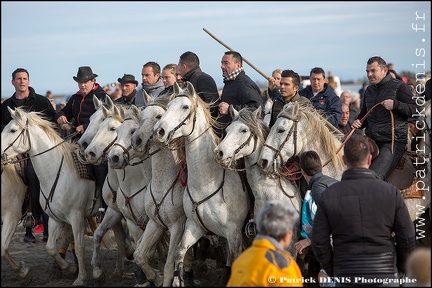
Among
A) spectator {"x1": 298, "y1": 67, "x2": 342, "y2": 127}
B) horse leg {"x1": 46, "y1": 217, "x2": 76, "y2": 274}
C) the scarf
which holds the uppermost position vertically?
the scarf

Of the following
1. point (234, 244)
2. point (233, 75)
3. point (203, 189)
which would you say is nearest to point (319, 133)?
point (203, 189)

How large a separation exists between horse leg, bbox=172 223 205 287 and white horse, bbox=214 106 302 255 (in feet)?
2.70

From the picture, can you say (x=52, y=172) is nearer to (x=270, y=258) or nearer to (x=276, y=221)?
(x=276, y=221)

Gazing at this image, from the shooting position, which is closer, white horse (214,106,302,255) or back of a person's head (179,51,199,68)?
white horse (214,106,302,255)

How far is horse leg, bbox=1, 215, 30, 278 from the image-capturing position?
35.4 ft

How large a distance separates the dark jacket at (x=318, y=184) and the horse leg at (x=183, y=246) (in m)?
2.04

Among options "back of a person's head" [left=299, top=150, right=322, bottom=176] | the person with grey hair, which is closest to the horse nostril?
"back of a person's head" [left=299, top=150, right=322, bottom=176]

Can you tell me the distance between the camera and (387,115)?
940 cm

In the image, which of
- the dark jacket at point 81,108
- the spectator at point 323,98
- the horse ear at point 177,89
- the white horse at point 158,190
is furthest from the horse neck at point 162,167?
the dark jacket at point 81,108

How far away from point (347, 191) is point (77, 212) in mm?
5944

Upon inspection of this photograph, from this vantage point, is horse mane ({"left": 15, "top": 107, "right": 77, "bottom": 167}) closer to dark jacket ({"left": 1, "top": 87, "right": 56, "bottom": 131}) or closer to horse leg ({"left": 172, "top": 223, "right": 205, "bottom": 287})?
dark jacket ({"left": 1, "top": 87, "right": 56, "bottom": 131})

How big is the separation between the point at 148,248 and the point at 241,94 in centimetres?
237

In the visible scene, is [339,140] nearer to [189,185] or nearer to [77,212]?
[189,185]

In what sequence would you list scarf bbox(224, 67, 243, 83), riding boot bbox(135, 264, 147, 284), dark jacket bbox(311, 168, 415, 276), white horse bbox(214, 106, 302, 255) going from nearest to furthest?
dark jacket bbox(311, 168, 415, 276)
white horse bbox(214, 106, 302, 255)
scarf bbox(224, 67, 243, 83)
riding boot bbox(135, 264, 147, 284)
